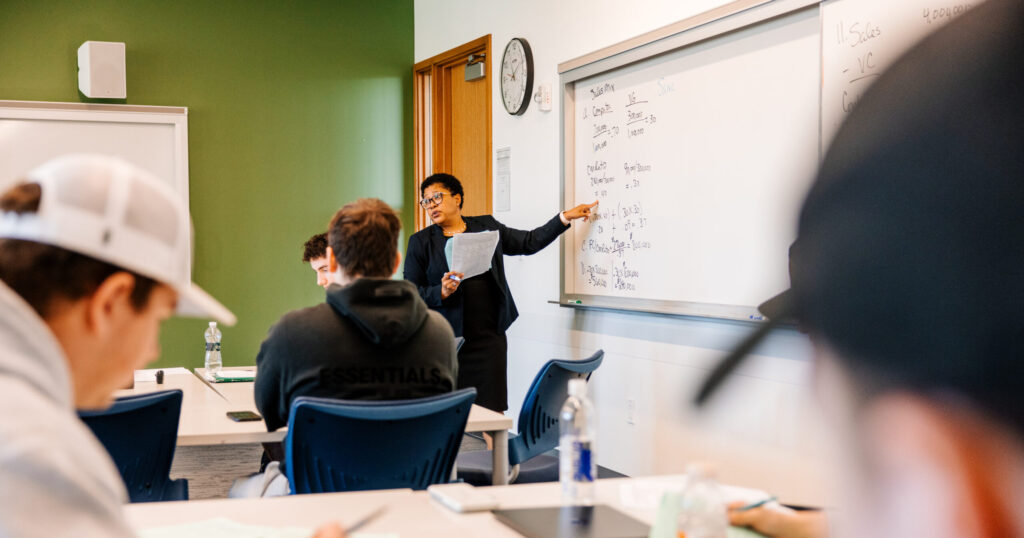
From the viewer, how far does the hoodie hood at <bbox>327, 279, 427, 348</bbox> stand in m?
2.36

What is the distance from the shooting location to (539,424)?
10.3 ft

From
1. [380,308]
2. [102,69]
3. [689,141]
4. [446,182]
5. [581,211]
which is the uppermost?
[102,69]

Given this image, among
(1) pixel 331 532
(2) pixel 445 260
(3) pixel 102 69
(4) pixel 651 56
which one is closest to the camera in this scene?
(1) pixel 331 532

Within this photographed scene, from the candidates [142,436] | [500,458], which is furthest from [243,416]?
[500,458]

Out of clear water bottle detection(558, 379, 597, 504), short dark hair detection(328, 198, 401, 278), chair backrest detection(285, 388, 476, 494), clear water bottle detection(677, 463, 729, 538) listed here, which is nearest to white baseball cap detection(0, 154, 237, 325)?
clear water bottle detection(677, 463, 729, 538)

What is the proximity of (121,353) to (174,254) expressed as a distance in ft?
0.41

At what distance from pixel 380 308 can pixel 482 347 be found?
236 centimetres

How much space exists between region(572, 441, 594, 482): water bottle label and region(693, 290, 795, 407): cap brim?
1.61 m

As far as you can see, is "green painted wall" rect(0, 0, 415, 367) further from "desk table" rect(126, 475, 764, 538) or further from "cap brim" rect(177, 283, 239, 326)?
"cap brim" rect(177, 283, 239, 326)

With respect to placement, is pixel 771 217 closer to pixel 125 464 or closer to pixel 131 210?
pixel 131 210

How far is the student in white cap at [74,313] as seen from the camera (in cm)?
77

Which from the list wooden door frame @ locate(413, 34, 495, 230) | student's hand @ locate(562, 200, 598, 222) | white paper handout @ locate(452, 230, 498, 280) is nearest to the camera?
white paper handout @ locate(452, 230, 498, 280)

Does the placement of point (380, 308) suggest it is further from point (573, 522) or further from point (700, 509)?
point (700, 509)

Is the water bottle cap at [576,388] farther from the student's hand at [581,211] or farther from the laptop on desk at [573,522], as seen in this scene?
the student's hand at [581,211]
